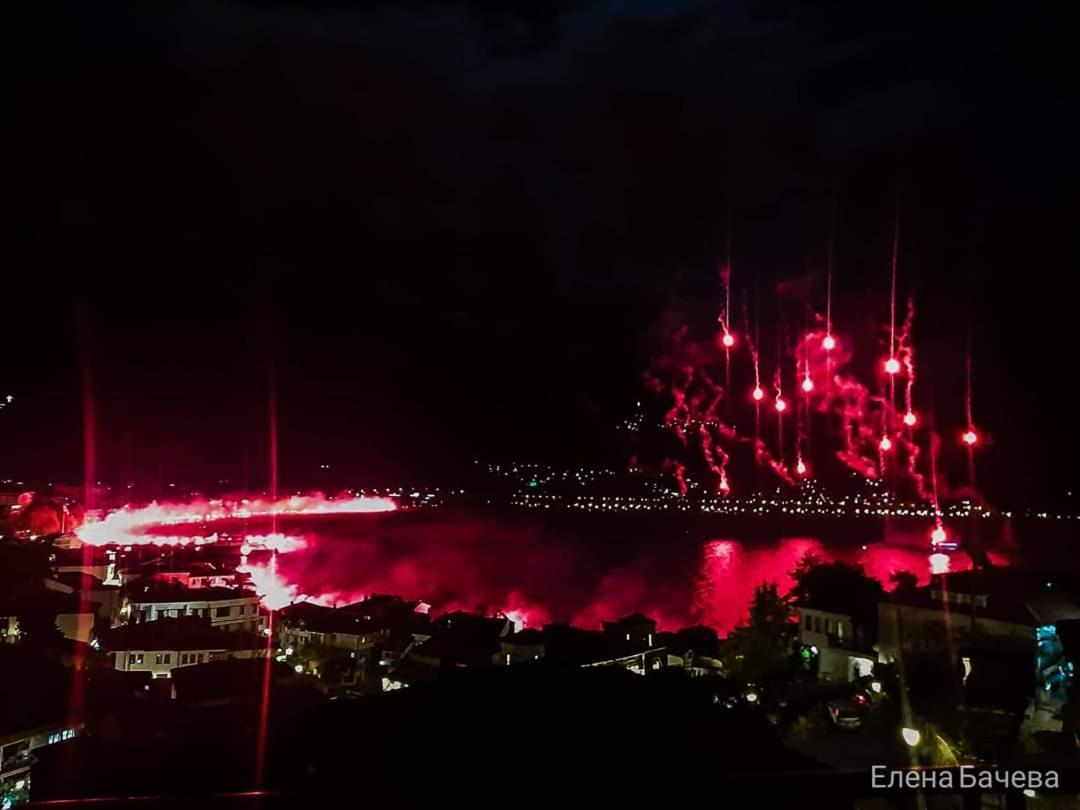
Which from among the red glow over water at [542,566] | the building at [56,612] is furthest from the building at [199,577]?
the building at [56,612]

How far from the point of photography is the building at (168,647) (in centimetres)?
736

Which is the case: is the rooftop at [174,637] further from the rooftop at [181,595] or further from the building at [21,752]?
the building at [21,752]

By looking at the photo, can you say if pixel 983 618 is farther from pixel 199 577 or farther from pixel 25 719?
pixel 199 577

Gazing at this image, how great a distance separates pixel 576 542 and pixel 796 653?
810 inches

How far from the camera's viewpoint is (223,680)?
5.43m

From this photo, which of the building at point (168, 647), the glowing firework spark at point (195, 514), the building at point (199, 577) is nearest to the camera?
the building at point (168, 647)

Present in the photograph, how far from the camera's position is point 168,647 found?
24.6ft

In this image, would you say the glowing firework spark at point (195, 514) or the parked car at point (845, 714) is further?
the glowing firework spark at point (195, 514)

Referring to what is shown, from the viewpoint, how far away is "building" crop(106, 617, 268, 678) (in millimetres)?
7363

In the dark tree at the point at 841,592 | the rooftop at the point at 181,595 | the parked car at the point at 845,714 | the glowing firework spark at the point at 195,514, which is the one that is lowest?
the parked car at the point at 845,714

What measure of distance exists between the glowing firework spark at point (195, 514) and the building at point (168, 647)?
12707mm

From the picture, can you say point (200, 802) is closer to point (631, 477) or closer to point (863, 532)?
point (863, 532)

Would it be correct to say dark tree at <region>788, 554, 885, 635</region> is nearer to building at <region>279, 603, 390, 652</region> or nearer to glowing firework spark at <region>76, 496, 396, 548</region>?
building at <region>279, 603, 390, 652</region>

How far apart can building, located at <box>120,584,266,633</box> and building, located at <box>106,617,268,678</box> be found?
62.4 inches
